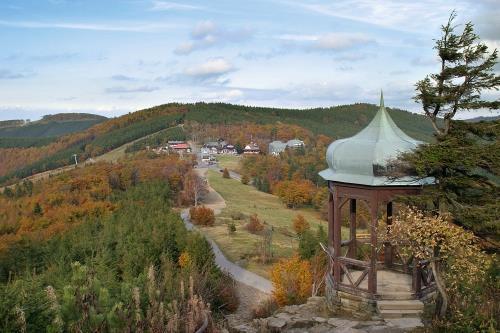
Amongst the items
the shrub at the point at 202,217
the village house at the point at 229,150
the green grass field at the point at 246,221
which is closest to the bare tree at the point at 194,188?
the green grass field at the point at 246,221

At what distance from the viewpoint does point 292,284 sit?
21484 millimetres

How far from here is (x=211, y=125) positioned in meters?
160

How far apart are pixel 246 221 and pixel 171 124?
10740 centimetres

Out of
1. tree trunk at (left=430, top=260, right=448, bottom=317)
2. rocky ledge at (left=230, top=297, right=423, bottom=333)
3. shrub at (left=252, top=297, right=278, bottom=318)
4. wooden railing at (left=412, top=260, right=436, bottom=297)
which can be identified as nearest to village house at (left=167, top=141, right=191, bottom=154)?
shrub at (left=252, top=297, right=278, bottom=318)

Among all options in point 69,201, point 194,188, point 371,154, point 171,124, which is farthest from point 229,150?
point 371,154

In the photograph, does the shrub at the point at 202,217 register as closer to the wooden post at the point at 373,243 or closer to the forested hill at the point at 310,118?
the wooden post at the point at 373,243

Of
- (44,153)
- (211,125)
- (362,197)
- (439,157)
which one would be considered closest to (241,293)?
(362,197)

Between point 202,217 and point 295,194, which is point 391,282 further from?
point 295,194

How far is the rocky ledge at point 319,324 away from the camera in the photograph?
39.3 feet

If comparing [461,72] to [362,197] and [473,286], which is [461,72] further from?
[473,286]

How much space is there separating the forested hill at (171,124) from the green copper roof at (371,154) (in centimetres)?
12840

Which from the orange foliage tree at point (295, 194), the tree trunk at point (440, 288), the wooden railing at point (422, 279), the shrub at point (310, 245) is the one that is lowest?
the orange foliage tree at point (295, 194)

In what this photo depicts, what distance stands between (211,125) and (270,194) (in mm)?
78767

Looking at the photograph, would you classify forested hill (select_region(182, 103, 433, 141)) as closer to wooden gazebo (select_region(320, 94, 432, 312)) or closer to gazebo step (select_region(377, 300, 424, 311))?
wooden gazebo (select_region(320, 94, 432, 312))
